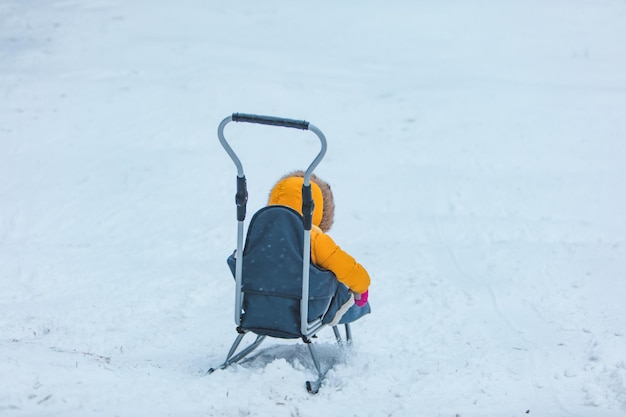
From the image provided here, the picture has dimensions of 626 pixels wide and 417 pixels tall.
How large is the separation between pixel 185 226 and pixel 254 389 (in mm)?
4258

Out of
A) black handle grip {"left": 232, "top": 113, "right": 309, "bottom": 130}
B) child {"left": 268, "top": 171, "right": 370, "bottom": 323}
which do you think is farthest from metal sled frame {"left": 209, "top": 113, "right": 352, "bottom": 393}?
child {"left": 268, "top": 171, "right": 370, "bottom": 323}

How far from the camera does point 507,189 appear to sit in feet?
28.1

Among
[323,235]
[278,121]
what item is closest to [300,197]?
[323,235]

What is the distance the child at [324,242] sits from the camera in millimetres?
4125

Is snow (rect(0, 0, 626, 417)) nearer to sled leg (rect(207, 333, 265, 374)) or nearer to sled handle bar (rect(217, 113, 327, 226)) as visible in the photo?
sled leg (rect(207, 333, 265, 374))

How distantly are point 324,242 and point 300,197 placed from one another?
330 mm

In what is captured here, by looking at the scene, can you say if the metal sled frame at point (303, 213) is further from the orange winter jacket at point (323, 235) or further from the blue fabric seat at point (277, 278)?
the orange winter jacket at point (323, 235)

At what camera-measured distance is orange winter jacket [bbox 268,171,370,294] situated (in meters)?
4.12

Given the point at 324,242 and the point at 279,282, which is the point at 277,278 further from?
the point at 324,242

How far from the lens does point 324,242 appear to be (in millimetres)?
4137

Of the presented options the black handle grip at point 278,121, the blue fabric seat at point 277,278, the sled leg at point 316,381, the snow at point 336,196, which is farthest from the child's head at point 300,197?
the snow at point 336,196

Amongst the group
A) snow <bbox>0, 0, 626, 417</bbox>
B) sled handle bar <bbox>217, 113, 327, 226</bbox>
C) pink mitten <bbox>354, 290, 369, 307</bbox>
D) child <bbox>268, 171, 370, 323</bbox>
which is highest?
sled handle bar <bbox>217, 113, 327, 226</bbox>

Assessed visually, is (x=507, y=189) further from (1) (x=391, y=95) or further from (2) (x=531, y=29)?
(2) (x=531, y=29)

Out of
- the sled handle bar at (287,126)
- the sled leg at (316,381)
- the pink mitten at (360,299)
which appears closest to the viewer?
the sled handle bar at (287,126)
